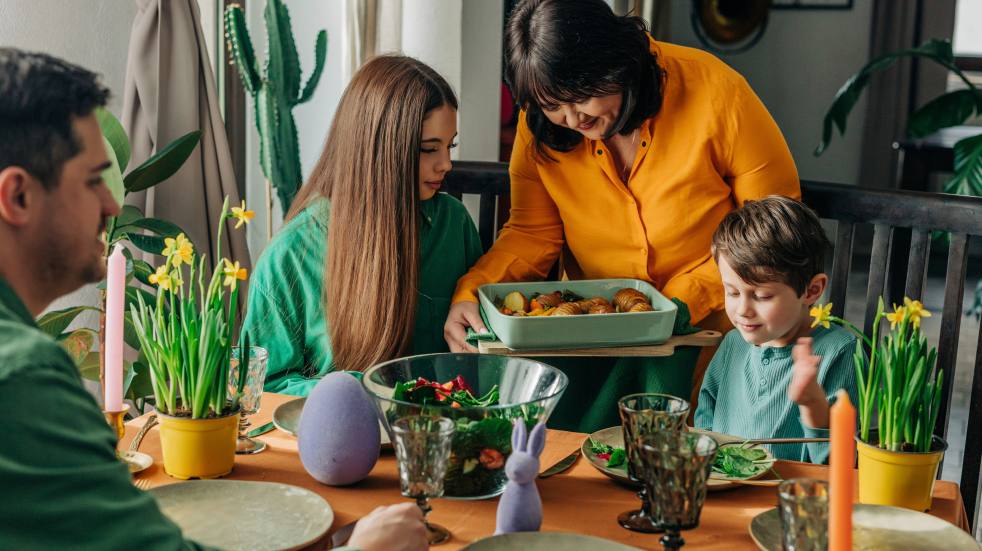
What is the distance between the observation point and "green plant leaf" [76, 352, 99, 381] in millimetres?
2174

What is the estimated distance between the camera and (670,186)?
2.07 metres

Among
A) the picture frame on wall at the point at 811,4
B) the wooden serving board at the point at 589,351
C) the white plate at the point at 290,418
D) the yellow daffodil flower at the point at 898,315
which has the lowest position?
the white plate at the point at 290,418

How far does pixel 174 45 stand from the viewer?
2498 mm

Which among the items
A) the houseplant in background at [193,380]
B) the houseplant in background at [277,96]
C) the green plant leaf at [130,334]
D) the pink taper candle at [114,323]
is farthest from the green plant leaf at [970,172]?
the pink taper candle at [114,323]

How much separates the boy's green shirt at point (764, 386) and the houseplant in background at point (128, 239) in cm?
112

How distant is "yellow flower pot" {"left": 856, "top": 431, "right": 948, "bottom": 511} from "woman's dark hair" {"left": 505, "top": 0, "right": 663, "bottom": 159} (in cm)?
87

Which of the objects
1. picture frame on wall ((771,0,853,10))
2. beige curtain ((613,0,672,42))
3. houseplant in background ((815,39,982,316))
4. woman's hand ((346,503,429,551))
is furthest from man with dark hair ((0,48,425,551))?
picture frame on wall ((771,0,853,10))

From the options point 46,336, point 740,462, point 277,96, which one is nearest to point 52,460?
point 46,336

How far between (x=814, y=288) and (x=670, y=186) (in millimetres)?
364

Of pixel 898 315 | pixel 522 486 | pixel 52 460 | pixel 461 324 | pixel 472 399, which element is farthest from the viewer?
pixel 461 324

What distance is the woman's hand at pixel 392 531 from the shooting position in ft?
3.53

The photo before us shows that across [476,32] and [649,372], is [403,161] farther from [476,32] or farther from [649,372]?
[476,32]

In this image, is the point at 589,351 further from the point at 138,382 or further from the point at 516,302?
the point at 138,382

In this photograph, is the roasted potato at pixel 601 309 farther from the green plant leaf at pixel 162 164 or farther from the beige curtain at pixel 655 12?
the beige curtain at pixel 655 12
